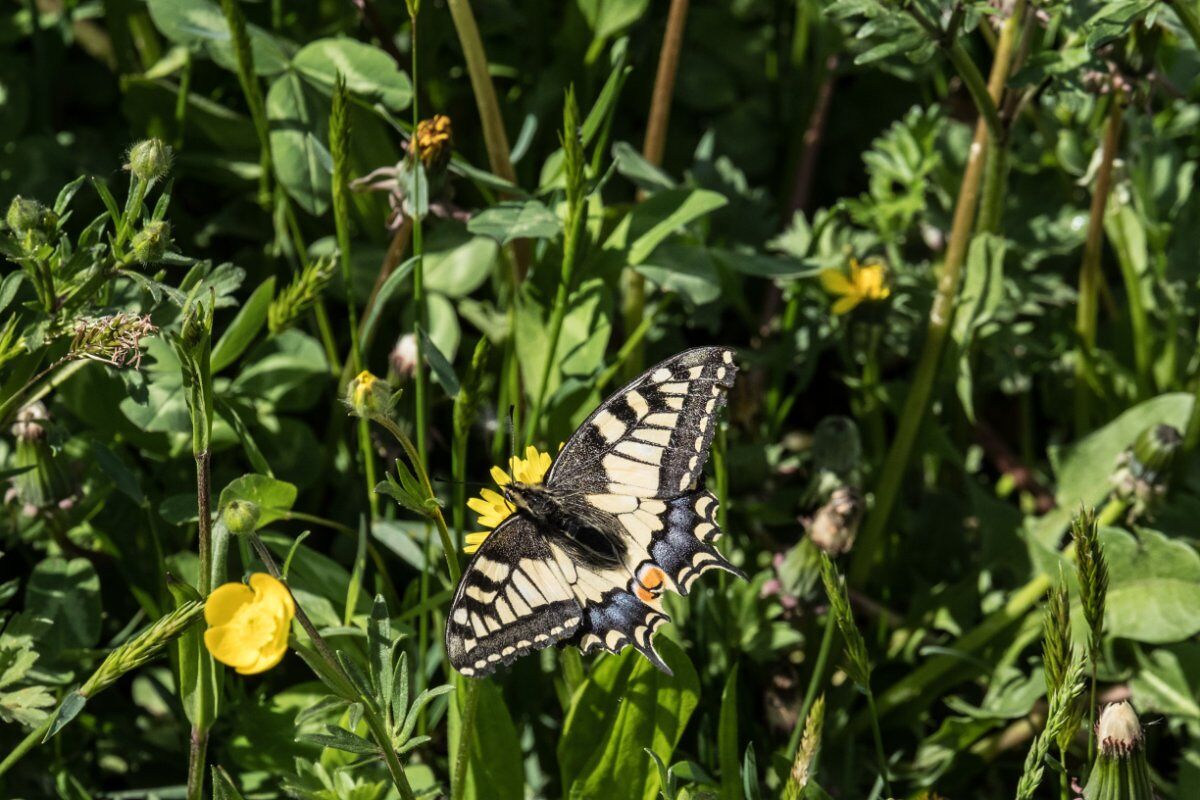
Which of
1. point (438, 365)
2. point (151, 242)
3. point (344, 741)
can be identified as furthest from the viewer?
point (438, 365)

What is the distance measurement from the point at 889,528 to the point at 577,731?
82 centimetres

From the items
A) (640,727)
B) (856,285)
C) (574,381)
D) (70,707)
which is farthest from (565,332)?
(70,707)

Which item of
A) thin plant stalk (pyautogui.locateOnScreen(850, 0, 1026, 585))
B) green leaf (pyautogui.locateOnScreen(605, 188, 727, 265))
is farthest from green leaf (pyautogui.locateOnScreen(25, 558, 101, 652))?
thin plant stalk (pyautogui.locateOnScreen(850, 0, 1026, 585))

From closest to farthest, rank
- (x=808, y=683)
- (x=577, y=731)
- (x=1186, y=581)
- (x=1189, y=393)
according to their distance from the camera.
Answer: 1. (x=577, y=731)
2. (x=1186, y=581)
3. (x=808, y=683)
4. (x=1189, y=393)

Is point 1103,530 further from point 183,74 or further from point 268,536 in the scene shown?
point 183,74

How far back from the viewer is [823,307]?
105 inches

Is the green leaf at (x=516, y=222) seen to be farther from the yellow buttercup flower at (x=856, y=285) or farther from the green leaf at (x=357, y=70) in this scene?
the yellow buttercup flower at (x=856, y=285)

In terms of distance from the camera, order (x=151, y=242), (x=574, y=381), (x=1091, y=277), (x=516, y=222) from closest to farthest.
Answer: (x=151, y=242) < (x=516, y=222) < (x=574, y=381) < (x=1091, y=277)

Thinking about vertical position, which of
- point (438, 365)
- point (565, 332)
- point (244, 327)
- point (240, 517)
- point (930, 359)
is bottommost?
point (240, 517)

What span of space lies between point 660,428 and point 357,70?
1014 millimetres

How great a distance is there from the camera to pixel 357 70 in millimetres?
2414

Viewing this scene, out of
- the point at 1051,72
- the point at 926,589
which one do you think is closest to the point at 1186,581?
the point at 926,589

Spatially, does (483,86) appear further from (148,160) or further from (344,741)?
(344,741)

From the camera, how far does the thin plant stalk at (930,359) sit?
226 centimetres
